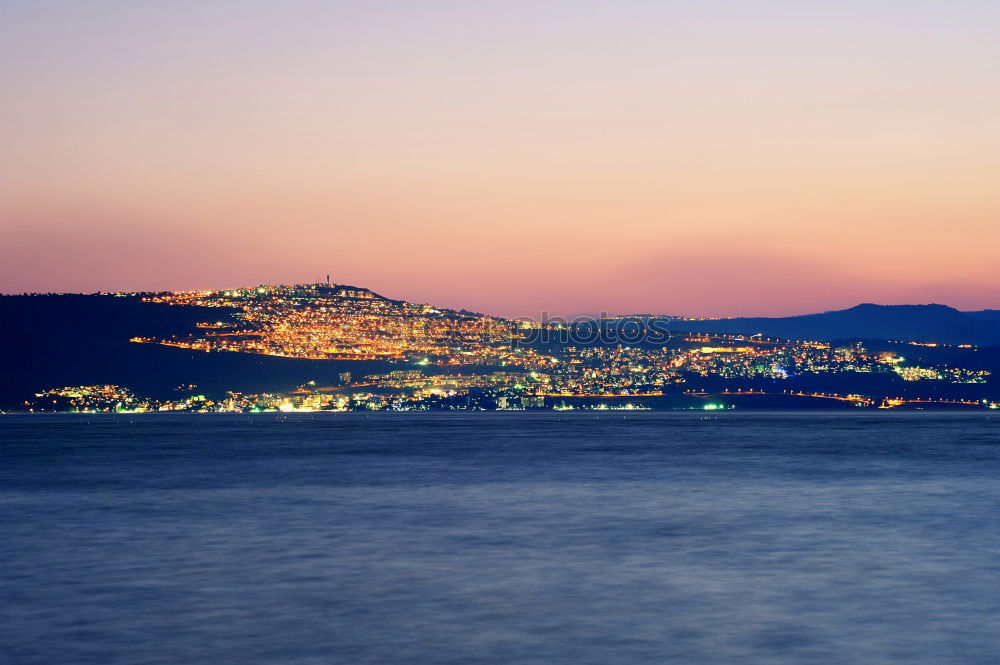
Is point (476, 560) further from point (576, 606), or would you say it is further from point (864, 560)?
point (864, 560)

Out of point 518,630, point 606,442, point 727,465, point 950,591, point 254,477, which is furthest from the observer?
point 606,442

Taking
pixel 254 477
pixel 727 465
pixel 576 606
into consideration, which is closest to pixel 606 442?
pixel 727 465

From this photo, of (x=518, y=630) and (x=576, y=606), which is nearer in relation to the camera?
(x=518, y=630)

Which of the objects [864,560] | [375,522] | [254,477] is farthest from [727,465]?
[864,560]

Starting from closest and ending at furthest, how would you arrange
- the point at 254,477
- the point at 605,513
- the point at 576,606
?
1. the point at 576,606
2. the point at 605,513
3. the point at 254,477

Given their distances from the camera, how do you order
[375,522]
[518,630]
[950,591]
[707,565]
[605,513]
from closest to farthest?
[518,630] < [950,591] < [707,565] < [375,522] < [605,513]

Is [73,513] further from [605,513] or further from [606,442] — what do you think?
[606,442]
